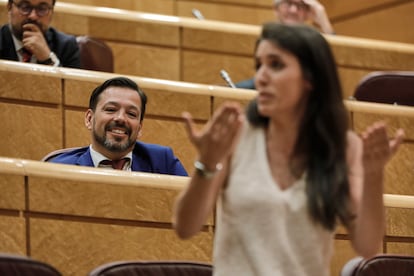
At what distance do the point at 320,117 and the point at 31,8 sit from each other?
42.4 inches

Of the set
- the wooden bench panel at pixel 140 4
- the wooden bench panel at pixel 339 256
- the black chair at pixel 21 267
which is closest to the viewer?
the black chair at pixel 21 267

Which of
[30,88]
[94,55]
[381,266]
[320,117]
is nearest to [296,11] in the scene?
[94,55]

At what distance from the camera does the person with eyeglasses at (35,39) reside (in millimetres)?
1680

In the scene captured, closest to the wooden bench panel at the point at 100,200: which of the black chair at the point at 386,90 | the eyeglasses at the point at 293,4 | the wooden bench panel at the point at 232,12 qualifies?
the black chair at the point at 386,90

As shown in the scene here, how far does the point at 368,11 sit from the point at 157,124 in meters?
1.17

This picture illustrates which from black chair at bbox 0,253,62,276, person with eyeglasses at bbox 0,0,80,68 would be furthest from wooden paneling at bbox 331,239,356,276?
person with eyeglasses at bbox 0,0,80,68

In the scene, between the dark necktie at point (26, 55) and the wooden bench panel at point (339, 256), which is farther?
the dark necktie at point (26, 55)

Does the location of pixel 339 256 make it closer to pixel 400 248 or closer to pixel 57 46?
pixel 400 248

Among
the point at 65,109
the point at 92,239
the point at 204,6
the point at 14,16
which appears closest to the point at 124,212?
the point at 92,239

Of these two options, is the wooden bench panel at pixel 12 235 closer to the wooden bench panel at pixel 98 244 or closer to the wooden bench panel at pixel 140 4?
the wooden bench panel at pixel 98 244

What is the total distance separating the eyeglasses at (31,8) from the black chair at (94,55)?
0.27 ft

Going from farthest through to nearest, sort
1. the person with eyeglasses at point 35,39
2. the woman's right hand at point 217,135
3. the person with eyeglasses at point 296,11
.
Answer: the person with eyeglasses at point 296,11 → the person with eyeglasses at point 35,39 → the woman's right hand at point 217,135

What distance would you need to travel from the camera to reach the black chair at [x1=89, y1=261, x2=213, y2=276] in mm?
871

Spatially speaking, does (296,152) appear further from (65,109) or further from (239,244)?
(65,109)
